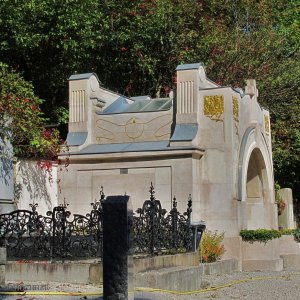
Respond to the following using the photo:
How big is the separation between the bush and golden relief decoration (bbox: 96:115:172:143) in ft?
11.4

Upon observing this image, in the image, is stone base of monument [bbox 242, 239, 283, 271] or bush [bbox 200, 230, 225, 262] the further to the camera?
stone base of monument [bbox 242, 239, 283, 271]

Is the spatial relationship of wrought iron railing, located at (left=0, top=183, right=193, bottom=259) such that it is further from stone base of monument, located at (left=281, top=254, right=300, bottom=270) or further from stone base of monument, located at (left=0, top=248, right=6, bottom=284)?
stone base of monument, located at (left=281, top=254, right=300, bottom=270)

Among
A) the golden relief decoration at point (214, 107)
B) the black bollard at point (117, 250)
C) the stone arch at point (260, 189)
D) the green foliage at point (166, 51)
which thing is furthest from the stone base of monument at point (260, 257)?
the black bollard at point (117, 250)

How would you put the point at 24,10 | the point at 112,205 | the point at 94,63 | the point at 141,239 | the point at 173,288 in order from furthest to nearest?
the point at 94,63
the point at 24,10
the point at 141,239
the point at 173,288
the point at 112,205

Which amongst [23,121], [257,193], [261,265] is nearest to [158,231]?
[261,265]

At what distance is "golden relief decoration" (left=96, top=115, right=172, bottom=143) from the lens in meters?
20.7

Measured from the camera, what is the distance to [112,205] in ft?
24.9

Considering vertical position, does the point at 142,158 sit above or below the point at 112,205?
above

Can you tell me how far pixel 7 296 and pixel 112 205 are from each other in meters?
3.43

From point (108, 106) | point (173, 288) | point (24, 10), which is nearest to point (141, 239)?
point (173, 288)

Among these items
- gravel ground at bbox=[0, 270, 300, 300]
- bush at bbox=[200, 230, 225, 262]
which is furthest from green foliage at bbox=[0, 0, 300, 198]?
gravel ground at bbox=[0, 270, 300, 300]

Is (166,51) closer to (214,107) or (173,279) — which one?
(214,107)

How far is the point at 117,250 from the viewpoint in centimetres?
757

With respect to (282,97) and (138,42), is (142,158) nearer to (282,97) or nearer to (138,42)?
(138,42)
